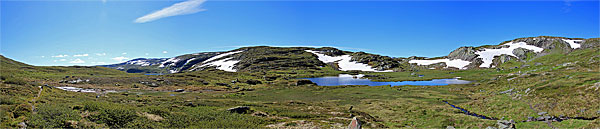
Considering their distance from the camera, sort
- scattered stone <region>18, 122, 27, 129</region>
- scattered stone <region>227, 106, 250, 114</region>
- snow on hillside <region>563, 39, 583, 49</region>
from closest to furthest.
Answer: scattered stone <region>18, 122, 27, 129</region>, scattered stone <region>227, 106, 250, 114</region>, snow on hillside <region>563, 39, 583, 49</region>

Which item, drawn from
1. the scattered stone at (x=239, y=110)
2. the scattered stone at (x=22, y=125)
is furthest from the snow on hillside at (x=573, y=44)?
the scattered stone at (x=22, y=125)

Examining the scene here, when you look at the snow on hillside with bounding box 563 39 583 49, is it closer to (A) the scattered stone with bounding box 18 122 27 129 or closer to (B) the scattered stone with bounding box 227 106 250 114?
(B) the scattered stone with bounding box 227 106 250 114

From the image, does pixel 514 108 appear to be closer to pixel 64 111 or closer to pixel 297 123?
pixel 297 123

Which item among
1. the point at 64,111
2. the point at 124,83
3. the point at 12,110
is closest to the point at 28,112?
the point at 12,110

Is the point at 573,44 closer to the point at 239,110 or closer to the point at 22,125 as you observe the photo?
the point at 239,110

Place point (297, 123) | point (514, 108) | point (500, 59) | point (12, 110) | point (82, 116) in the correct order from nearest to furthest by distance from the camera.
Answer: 1. point (12, 110)
2. point (82, 116)
3. point (297, 123)
4. point (514, 108)
5. point (500, 59)

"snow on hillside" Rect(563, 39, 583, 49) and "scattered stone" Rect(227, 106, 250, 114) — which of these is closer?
"scattered stone" Rect(227, 106, 250, 114)

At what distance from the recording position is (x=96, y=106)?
23.5 metres

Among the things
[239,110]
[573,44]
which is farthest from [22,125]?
[573,44]

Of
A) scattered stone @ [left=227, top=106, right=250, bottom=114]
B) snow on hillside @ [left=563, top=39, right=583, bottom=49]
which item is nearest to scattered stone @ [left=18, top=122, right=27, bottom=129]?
scattered stone @ [left=227, top=106, right=250, bottom=114]

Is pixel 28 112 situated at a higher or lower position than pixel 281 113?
higher

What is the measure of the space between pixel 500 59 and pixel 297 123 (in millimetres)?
233848

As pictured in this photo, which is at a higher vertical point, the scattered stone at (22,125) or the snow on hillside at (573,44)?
the snow on hillside at (573,44)

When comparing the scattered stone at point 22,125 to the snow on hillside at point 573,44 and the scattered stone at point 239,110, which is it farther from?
the snow on hillside at point 573,44
